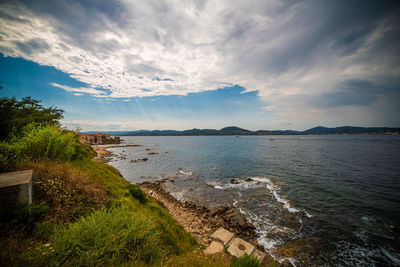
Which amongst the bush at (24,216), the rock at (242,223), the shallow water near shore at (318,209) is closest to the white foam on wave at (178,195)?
the shallow water near shore at (318,209)

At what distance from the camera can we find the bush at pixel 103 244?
9.41ft

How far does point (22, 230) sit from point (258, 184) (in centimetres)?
2175

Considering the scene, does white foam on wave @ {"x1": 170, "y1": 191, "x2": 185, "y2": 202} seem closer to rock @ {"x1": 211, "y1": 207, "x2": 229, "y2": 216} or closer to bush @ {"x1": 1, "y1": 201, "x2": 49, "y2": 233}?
rock @ {"x1": 211, "y1": 207, "x2": 229, "y2": 216}

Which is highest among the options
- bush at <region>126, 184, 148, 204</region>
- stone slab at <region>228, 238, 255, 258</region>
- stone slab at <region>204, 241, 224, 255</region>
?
bush at <region>126, 184, 148, 204</region>

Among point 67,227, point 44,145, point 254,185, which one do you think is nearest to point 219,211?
point 254,185

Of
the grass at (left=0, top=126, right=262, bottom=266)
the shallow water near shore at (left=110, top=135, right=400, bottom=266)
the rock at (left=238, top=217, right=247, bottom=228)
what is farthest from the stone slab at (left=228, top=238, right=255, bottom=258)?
the rock at (left=238, top=217, right=247, bottom=228)

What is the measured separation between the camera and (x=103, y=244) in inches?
125

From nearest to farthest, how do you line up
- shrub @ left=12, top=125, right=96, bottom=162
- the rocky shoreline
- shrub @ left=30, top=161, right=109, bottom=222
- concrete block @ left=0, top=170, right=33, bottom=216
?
concrete block @ left=0, top=170, right=33, bottom=216 < shrub @ left=30, top=161, right=109, bottom=222 < shrub @ left=12, top=125, right=96, bottom=162 < the rocky shoreline

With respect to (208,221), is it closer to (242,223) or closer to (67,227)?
(242,223)

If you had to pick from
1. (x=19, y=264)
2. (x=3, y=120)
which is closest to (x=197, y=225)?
(x=19, y=264)

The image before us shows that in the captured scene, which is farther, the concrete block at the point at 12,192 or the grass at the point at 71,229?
the concrete block at the point at 12,192

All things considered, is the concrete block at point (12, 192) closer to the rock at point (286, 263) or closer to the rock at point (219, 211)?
the rock at point (286, 263)

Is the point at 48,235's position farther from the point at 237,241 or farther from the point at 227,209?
the point at 227,209

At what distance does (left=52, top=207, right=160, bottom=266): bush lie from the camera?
2.87m
